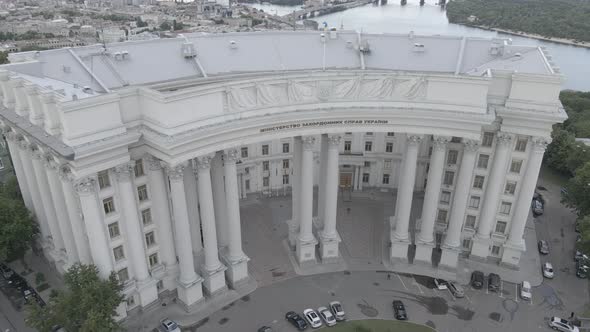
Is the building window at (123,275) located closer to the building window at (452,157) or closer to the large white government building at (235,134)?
the large white government building at (235,134)

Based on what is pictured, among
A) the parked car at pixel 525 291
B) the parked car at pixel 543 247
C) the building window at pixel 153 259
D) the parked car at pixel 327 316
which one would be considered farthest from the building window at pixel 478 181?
the building window at pixel 153 259

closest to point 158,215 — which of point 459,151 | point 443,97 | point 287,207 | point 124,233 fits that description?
point 124,233

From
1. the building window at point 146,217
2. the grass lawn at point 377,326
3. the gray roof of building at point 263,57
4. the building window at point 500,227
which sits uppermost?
the gray roof of building at point 263,57

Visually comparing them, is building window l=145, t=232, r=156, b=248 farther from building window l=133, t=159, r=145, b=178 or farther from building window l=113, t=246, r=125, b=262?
building window l=133, t=159, r=145, b=178

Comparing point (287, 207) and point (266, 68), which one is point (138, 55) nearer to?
point (266, 68)

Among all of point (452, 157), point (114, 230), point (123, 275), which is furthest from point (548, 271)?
point (114, 230)

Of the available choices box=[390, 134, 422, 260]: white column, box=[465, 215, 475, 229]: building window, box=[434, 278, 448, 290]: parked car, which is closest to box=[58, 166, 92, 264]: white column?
box=[390, 134, 422, 260]: white column
